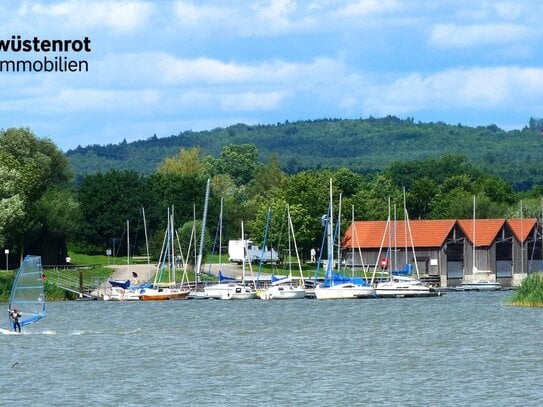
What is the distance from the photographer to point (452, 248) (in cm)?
14312

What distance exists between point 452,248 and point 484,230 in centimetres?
454

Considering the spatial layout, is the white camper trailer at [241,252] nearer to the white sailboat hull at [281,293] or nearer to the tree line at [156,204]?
the tree line at [156,204]

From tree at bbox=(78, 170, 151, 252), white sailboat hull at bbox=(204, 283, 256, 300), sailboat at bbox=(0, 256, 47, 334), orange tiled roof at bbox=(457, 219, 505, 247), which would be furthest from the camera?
tree at bbox=(78, 170, 151, 252)

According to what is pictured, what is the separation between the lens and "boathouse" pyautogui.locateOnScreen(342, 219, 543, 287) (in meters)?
142

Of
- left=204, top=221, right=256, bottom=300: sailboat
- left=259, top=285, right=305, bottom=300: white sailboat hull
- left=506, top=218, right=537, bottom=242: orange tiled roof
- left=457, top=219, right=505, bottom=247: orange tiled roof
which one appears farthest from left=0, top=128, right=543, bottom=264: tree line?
left=506, top=218, right=537, bottom=242: orange tiled roof

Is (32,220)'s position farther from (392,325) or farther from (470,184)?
(470,184)

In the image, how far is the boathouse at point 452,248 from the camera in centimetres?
14188

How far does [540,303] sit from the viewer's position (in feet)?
294

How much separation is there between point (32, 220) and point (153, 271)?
13.1 m

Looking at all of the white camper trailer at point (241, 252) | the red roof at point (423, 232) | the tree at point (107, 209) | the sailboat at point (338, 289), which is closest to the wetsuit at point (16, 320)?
the sailboat at point (338, 289)

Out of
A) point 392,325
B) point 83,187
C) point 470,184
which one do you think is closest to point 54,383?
point 392,325

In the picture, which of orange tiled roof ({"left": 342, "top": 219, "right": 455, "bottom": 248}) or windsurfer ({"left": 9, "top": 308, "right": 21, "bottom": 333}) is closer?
windsurfer ({"left": 9, "top": 308, "right": 21, "bottom": 333})

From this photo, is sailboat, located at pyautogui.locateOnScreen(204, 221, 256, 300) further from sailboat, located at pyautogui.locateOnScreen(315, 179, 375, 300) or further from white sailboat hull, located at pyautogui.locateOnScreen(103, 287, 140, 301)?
sailboat, located at pyautogui.locateOnScreen(315, 179, 375, 300)

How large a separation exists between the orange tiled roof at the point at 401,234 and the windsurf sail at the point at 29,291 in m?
68.9
